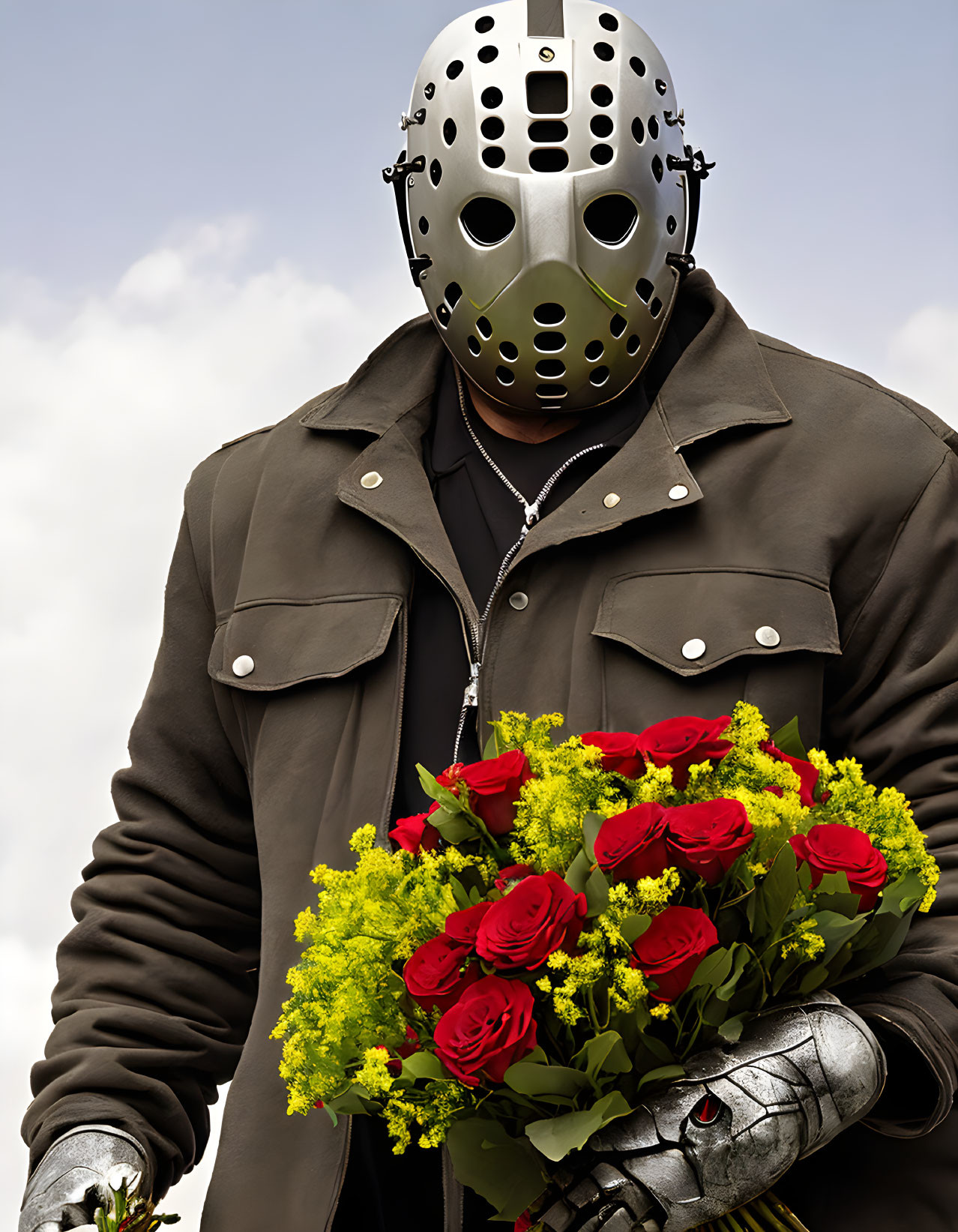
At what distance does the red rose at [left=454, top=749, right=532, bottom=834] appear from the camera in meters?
2.28

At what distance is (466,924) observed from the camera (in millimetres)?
2145

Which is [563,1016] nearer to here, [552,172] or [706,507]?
[706,507]

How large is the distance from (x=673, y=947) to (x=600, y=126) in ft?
5.50

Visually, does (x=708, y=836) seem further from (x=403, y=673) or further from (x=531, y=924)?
(x=403, y=673)

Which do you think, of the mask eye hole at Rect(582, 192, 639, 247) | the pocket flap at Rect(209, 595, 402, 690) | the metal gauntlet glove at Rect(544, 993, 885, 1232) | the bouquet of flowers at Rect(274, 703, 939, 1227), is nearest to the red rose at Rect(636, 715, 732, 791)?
the bouquet of flowers at Rect(274, 703, 939, 1227)

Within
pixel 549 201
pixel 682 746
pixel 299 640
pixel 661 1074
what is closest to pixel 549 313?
pixel 549 201

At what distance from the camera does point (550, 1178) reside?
7.12ft

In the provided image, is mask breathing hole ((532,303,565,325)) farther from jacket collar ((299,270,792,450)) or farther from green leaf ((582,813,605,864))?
green leaf ((582,813,605,864))

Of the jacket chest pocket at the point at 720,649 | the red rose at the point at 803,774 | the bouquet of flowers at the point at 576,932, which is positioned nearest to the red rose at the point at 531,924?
the bouquet of flowers at the point at 576,932

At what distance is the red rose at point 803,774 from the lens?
91.6 inches

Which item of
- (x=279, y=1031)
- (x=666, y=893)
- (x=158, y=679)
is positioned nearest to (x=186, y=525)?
(x=158, y=679)

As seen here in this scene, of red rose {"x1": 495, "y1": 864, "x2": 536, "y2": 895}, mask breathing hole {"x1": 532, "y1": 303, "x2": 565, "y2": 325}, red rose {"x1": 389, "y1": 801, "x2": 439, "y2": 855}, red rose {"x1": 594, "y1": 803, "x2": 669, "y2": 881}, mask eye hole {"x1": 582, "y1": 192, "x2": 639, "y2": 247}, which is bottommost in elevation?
red rose {"x1": 495, "y1": 864, "x2": 536, "y2": 895}

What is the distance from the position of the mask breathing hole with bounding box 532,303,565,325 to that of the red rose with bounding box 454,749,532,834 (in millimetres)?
1037

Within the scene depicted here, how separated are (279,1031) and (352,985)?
0.15 meters
